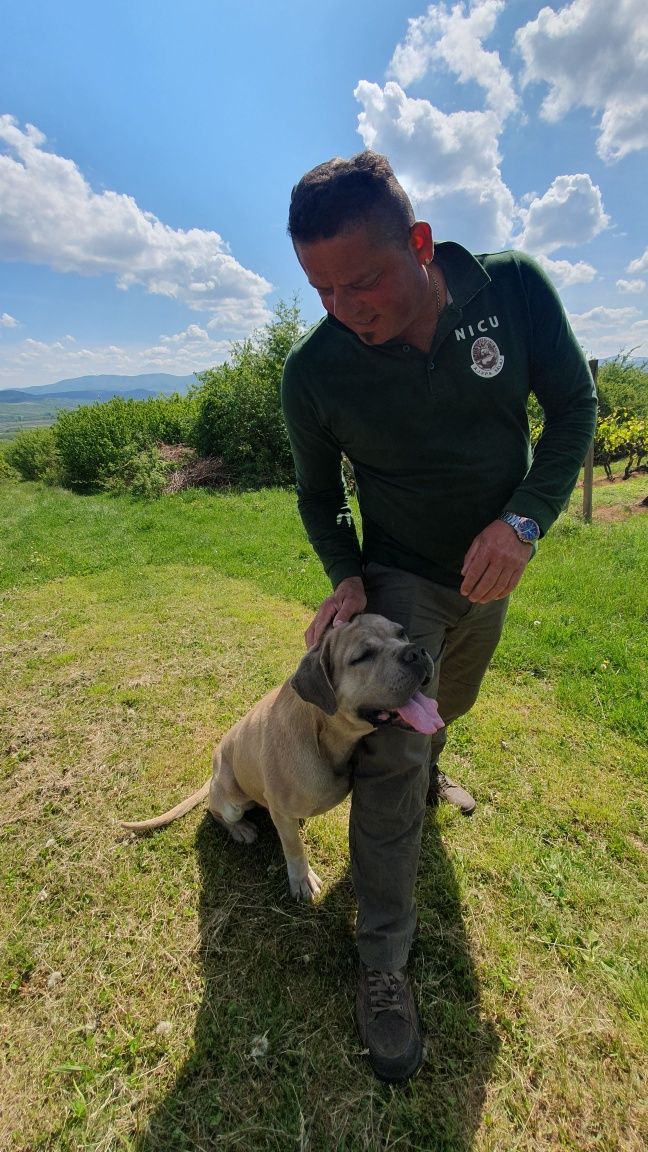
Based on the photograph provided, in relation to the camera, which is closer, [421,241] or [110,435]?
[421,241]

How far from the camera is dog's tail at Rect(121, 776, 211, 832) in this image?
3509 mm

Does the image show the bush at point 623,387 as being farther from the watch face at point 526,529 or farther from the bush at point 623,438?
the watch face at point 526,529

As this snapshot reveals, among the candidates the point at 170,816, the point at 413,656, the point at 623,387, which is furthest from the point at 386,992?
the point at 623,387

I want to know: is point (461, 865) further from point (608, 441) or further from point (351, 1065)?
point (608, 441)

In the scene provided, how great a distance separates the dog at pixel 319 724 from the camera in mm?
2246

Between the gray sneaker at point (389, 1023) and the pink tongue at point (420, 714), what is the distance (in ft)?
4.12

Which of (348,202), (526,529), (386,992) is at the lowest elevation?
(386,992)

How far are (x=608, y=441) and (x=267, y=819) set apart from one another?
17761 millimetres

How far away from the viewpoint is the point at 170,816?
357cm

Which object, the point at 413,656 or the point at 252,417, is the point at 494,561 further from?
the point at 252,417

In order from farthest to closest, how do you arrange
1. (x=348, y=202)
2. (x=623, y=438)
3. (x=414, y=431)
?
(x=623, y=438) < (x=414, y=431) < (x=348, y=202)

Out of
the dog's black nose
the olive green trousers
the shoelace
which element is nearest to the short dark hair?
the olive green trousers

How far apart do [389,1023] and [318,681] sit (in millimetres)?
1596

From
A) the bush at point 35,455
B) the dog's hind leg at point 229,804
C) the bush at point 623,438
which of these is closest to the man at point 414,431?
the dog's hind leg at point 229,804
